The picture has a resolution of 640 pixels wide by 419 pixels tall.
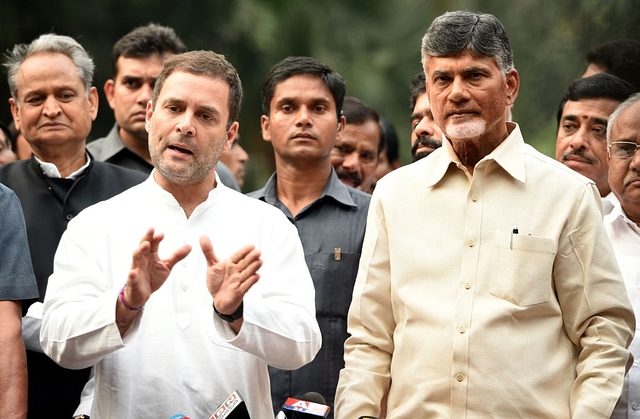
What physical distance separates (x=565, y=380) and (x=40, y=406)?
7.31ft

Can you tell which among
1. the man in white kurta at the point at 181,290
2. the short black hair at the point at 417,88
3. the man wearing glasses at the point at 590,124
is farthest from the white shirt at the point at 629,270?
the short black hair at the point at 417,88

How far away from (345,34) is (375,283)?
10425 mm

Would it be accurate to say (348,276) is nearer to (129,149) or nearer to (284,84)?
(284,84)

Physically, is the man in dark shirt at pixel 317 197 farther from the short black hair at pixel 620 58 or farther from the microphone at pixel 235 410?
the short black hair at pixel 620 58

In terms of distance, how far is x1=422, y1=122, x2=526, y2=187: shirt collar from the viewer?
14.0 ft

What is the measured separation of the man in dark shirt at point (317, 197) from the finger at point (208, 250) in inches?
56.3

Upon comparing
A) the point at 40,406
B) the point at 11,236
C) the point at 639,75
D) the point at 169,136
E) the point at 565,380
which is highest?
the point at 639,75

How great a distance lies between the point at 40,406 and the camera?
188 inches

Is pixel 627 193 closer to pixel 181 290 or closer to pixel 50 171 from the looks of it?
pixel 181 290

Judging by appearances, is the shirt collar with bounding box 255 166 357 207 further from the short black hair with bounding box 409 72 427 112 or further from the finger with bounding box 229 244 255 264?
the finger with bounding box 229 244 255 264

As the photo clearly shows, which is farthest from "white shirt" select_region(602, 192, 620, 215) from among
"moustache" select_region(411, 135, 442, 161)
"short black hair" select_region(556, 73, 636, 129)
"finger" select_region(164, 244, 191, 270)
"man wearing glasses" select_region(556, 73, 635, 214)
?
"finger" select_region(164, 244, 191, 270)

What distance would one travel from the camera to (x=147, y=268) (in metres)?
3.82

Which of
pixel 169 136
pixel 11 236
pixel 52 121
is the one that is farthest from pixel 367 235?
pixel 52 121

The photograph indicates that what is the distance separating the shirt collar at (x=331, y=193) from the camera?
5.62 metres
